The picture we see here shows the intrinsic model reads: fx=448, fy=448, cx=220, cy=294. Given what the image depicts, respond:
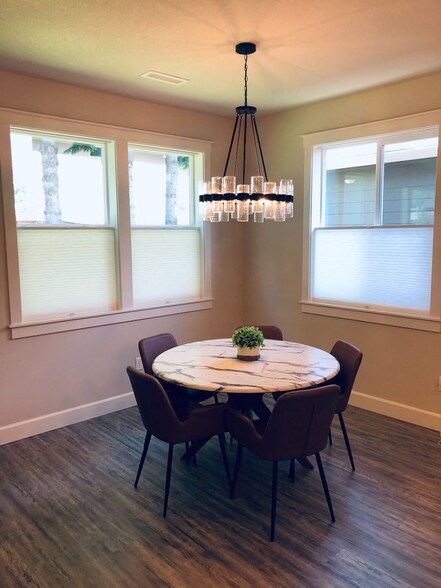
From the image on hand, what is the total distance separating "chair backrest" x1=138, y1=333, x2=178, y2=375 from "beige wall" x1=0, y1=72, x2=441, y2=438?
0.78 meters

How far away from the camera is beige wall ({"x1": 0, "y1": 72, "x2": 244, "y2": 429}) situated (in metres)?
3.54

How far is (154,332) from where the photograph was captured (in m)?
4.50

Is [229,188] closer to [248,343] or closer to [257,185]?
[257,185]

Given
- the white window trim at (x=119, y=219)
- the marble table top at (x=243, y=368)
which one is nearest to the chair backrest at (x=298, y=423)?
the marble table top at (x=243, y=368)

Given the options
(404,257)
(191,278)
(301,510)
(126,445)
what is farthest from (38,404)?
(404,257)

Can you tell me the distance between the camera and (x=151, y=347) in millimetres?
3490

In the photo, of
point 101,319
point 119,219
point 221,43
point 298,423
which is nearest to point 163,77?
point 221,43

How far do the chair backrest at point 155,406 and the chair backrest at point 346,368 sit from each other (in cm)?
115

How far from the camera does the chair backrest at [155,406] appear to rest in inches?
102

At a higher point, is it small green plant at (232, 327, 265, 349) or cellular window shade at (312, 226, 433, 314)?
cellular window shade at (312, 226, 433, 314)

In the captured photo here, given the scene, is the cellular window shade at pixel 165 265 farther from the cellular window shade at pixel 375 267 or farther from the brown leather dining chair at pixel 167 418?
the brown leather dining chair at pixel 167 418

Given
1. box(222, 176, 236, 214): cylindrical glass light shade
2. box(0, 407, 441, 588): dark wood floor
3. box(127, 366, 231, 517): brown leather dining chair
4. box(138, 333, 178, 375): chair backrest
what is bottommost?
box(0, 407, 441, 588): dark wood floor

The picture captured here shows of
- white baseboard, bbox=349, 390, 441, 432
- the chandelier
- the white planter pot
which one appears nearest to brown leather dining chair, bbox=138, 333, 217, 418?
the white planter pot

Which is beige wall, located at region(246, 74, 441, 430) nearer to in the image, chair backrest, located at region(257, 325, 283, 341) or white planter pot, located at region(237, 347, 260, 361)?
chair backrest, located at region(257, 325, 283, 341)
